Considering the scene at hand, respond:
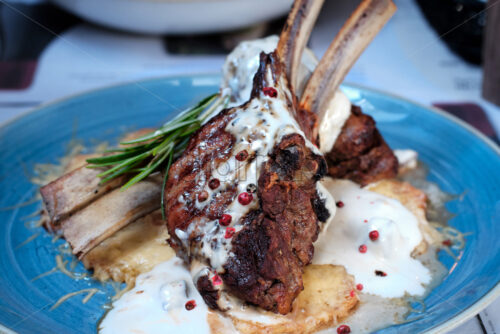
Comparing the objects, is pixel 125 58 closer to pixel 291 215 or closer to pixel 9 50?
pixel 9 50

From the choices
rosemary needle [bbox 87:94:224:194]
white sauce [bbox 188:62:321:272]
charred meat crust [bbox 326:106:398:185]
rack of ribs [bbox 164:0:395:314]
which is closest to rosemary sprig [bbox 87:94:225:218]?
rosemary needle [bbox 87:94:224:194]

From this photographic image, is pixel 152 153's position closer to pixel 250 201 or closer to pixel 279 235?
pixel 250 201

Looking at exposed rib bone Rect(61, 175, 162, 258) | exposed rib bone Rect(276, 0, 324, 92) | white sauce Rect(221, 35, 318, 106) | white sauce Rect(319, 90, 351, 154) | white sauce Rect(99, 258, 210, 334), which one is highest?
exposed rib bone Rect(276, 0, 324, 92)

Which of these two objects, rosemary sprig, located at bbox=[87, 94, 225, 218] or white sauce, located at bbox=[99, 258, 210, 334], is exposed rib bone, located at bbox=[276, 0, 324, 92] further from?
white sauce, located at bbox=[99, 258, 210, 334]

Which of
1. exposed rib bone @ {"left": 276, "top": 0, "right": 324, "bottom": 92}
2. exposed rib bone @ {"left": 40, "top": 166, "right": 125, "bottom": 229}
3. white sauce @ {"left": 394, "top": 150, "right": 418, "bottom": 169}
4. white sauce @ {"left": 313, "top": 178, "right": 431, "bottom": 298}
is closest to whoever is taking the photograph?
white sauce @ {"left": 313, "top": 178, "right": 431, "bottom": 298}

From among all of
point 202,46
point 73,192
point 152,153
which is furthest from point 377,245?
point 202,46

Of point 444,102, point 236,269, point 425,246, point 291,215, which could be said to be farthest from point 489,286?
point 444,102

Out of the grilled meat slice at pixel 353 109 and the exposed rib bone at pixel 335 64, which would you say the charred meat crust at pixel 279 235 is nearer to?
the grilled meat slice at pixel 353 109
